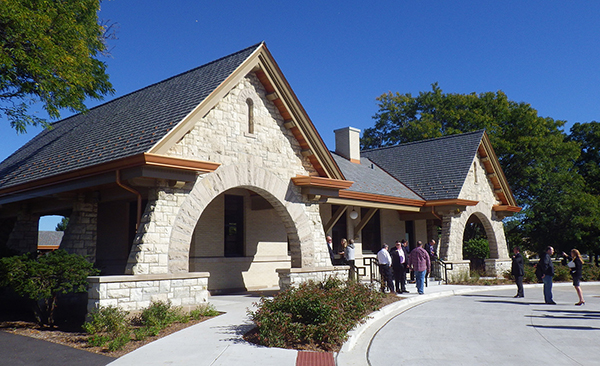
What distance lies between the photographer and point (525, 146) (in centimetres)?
3491

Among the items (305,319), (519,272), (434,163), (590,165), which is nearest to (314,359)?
(305,319)

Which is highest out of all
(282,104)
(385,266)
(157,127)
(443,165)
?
(443,165)

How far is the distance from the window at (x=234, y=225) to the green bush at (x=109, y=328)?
7.01 m

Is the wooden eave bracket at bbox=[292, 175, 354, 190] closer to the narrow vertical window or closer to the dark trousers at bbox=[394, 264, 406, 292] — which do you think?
the narrow vertical window

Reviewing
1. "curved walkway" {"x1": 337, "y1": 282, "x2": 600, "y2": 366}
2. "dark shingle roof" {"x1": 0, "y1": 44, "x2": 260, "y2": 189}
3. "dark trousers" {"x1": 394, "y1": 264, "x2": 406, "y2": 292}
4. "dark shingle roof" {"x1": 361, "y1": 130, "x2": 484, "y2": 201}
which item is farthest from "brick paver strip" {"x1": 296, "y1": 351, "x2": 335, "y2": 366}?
"dark shingle roof" {"x1": 361, "y1": 130, "x2": 484, "y2": 201}

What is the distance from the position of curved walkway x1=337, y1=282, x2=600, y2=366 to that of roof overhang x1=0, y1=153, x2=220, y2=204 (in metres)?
5.00

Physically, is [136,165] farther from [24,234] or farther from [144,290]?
[24,234]

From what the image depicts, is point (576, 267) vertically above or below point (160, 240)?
below

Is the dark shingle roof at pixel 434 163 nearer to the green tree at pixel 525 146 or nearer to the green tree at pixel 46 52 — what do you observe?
the green tree at pixel 525 146

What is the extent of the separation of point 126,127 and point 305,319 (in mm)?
7687

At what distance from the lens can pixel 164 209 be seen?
1103 cm

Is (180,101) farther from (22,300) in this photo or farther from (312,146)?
(22,300)

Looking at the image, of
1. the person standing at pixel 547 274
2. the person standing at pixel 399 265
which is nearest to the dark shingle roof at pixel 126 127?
the person standing at pixel 399 265

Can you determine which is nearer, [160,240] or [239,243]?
[160,240]
